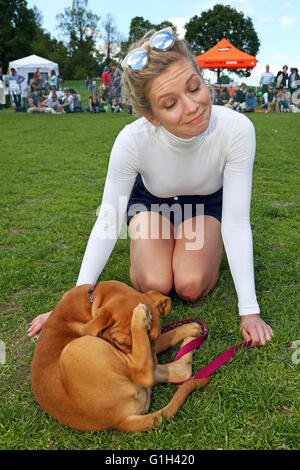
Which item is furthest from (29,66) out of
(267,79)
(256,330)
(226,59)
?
(256,330)

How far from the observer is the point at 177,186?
300cm

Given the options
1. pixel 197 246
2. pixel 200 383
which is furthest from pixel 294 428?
pixel 197 246

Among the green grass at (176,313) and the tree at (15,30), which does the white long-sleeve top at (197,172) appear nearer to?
the green grass at (176,313)

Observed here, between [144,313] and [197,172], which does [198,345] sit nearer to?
[144,313]

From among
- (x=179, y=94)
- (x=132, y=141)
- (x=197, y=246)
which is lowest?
(x=197, y=246)

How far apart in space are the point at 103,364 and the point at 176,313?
46.3 inches

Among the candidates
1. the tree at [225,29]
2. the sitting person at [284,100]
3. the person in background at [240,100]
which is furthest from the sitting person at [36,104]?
the tree at [225,29]

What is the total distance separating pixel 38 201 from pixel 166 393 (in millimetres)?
4106

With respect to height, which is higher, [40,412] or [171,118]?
[171,118]

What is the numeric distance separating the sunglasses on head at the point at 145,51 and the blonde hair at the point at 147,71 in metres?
0.02

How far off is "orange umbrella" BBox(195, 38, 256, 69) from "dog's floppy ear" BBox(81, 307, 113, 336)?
25.4m
